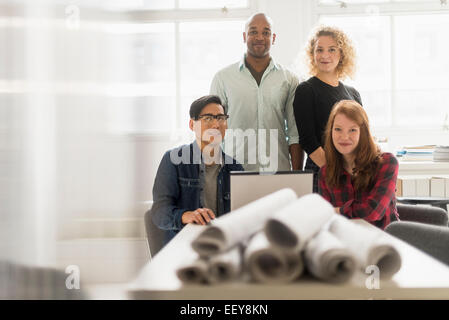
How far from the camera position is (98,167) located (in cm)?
49

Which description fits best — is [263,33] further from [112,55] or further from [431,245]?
[112,55]

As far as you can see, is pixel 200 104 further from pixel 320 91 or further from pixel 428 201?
pixel 428 201

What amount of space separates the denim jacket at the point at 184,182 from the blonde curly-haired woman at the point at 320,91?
412 mm

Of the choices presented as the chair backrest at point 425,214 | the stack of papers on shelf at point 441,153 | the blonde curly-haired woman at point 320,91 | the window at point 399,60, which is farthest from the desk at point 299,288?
the window at point 399,60

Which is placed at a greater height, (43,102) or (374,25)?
(374,25)

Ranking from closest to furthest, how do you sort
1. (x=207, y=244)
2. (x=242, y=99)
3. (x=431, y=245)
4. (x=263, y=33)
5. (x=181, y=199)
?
(x=207, y=244), (x=431, y=245), (x=181, y=199), (x=263, y=33), (x=242, y=99)

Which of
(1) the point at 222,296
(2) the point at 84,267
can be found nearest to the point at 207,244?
(1) the point at 222,296

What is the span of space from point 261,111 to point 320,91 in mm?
292

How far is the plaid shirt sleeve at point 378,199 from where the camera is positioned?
3.94 ft

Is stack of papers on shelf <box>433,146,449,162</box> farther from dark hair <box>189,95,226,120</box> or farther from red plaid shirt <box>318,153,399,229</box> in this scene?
dark hair <box>189,95,226,120</box>

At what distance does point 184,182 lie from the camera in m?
1.35

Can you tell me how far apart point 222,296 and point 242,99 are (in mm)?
1454

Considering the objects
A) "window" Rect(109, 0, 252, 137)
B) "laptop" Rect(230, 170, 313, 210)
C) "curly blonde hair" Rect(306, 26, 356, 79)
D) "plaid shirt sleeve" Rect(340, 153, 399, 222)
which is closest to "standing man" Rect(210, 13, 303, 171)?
"curly blonde hair" Rect(306, 26, 356, 79)
